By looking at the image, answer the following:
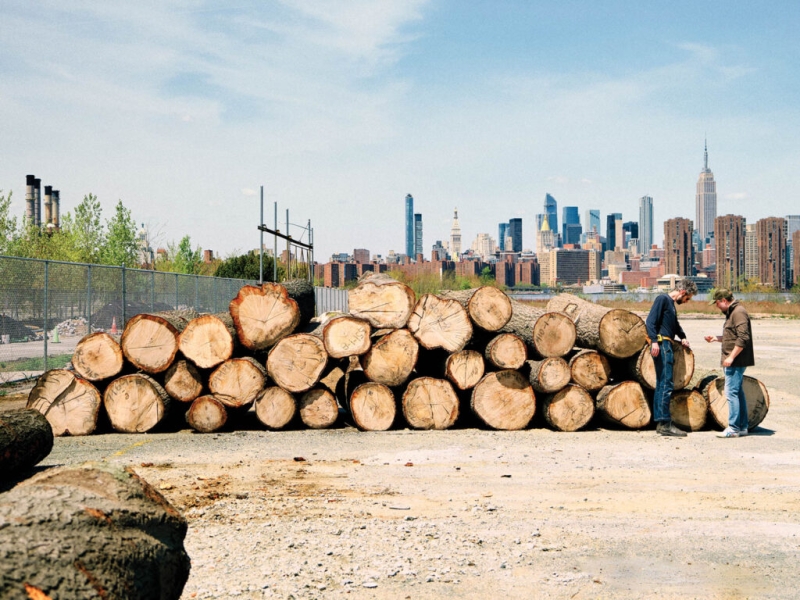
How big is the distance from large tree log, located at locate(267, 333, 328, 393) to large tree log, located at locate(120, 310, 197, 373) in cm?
136

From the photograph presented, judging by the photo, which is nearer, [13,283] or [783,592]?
[783,592]

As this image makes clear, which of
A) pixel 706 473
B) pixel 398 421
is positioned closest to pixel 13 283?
pixel 398 421

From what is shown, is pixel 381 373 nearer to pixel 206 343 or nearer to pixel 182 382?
pixel 206 343

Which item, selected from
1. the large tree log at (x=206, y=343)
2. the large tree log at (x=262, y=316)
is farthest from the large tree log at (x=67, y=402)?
the large tree log at (x=262, y=316)

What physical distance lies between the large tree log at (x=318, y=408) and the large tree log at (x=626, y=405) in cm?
359

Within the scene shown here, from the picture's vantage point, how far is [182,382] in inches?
385

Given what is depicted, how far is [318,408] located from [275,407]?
22.3 inches

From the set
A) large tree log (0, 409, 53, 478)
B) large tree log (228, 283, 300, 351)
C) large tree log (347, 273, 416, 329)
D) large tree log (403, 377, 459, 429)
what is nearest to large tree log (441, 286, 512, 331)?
large tree log (347, 273, 416, 329)

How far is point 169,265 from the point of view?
44312 mm

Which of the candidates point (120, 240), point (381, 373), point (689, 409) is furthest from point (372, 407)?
point (120, 240)

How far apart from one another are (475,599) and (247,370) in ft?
19.3

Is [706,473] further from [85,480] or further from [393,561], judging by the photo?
[85,480]

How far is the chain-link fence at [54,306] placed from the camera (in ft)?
45.8

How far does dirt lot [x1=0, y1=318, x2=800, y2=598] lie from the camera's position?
15.5 ft
